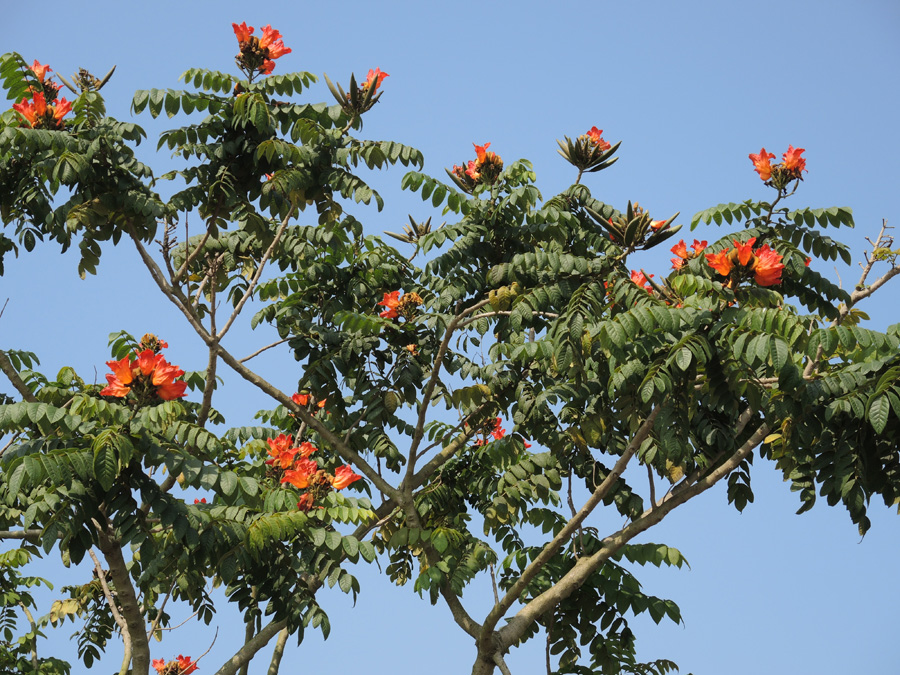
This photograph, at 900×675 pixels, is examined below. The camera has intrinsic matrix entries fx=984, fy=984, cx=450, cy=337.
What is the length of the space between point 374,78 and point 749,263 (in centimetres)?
310

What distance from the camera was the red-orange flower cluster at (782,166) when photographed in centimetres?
673

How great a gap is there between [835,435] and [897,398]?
76cm

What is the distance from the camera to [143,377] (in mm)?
Answer: 5164

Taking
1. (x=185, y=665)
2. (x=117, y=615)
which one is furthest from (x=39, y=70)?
(x=185, y=665)

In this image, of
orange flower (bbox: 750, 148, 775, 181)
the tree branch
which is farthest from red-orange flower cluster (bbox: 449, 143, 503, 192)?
the tree branch

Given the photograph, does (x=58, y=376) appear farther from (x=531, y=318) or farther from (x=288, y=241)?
(x=531, y=318)

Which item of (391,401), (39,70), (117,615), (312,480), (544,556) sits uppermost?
(39,70)

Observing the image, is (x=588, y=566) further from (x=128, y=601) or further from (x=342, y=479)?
(x=128, y=601)

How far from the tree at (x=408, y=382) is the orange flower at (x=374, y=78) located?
16 millimetres

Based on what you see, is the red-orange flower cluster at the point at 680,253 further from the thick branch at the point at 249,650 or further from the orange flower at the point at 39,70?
the orange flower at the point at 39,70

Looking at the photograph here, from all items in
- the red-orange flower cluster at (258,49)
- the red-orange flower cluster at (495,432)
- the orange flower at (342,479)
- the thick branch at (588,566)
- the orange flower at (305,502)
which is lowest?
the thick branch at (588,566)

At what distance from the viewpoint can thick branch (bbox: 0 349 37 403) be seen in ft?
21.0

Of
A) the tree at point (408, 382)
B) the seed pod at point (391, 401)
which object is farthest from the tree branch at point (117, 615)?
the seed pod at point (391, 401)

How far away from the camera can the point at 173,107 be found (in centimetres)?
694
